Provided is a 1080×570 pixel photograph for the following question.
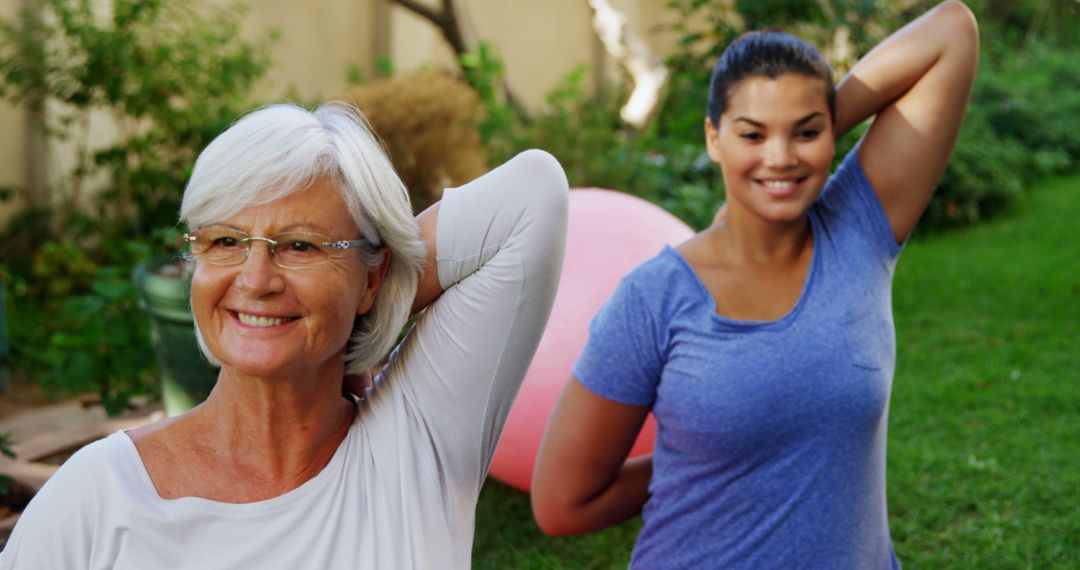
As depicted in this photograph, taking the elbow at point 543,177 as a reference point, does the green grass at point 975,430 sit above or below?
below

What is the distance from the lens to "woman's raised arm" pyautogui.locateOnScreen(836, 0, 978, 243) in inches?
91.3

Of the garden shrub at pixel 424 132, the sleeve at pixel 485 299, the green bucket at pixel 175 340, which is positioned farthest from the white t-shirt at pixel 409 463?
the garden shrub at pixel 424 132

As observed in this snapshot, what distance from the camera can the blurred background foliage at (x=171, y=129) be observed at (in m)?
5.48

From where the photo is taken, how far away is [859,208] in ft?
7.49

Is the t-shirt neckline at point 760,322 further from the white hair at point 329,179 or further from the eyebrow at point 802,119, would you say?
the white hair at point 329,179

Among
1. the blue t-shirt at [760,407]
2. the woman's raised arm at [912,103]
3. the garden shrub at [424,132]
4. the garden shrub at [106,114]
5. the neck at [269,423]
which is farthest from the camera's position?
the garden shrub at [106,114]

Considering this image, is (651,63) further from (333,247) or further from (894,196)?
(333,247)

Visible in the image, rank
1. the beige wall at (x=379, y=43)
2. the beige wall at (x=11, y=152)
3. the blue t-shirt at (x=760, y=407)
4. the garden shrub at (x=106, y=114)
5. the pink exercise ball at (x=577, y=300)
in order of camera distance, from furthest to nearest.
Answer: the beige wall at (x=379, y=43) < the beige wall at (x=11, y=152) < the garden shrub at (x=106, y=114) < the pink exercise ball at (x=577, y=300) < the blue t-shirt at (x=760, y=407)

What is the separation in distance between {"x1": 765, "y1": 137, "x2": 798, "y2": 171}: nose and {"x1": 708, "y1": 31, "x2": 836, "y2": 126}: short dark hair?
13cm

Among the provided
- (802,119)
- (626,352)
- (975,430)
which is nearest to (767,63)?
(802,119)

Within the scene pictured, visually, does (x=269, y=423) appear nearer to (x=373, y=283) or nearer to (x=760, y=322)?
(x=373, y=283)

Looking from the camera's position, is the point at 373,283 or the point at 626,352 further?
the point at 626,352

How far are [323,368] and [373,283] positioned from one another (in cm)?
16

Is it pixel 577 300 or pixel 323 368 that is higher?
pixel 323 368
